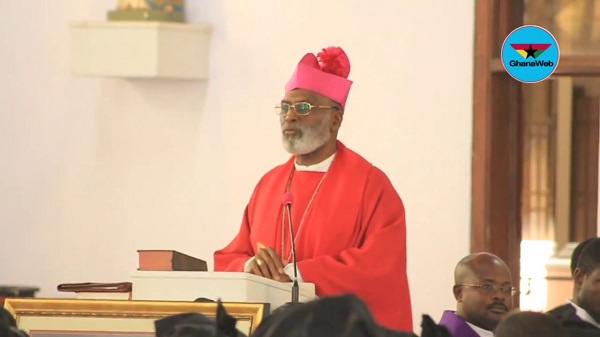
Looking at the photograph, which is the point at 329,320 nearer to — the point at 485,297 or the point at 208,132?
the point at 485,297

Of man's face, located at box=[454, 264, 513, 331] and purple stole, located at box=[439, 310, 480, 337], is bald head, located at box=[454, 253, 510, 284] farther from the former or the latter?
purple stole, located at box=[439, 310, 480, 337]

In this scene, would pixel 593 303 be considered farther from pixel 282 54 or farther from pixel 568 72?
pixel 282 54

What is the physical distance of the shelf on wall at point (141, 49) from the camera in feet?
29.1

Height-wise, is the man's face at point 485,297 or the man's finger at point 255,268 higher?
the man's finger at point 255,268

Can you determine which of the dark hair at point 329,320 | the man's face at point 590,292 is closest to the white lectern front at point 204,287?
the man's face at point 590,292

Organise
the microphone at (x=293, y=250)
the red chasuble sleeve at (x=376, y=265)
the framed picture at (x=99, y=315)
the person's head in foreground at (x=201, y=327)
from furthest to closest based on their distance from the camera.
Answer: the red chasuble sleeve at (x=376, y=265)
the microphone at (x=293, y=250)
the framed picture at (x=99, y=315)
the person's head in foreground at (x=201, y=327)

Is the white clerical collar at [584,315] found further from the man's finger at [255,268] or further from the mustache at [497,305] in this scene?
the man's finger at [255,268]

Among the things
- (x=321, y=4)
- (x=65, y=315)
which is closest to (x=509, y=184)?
(x=321, y=4)

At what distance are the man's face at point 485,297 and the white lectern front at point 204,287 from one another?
0.76 meters

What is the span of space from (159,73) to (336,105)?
207 centimetres

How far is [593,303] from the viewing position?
239 inches

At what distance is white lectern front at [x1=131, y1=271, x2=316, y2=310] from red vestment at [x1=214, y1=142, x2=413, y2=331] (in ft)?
2.56

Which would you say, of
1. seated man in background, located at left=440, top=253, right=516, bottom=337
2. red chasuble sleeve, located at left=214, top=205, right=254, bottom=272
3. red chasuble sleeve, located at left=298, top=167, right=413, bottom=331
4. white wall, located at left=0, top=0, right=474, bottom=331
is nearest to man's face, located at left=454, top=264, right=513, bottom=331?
seated man in background, located at left=440, top=253, right=516, bottom=337

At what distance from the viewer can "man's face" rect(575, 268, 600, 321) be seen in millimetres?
6051
